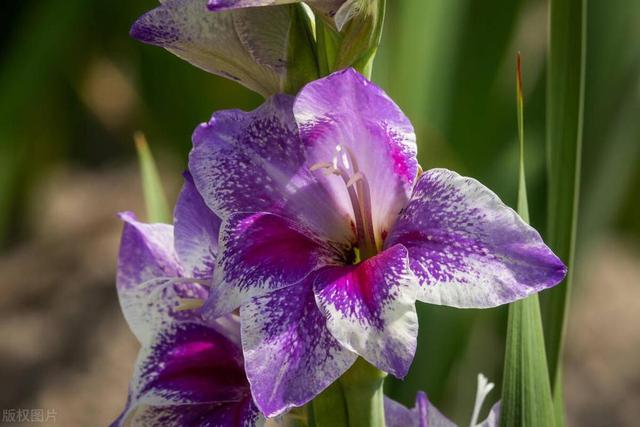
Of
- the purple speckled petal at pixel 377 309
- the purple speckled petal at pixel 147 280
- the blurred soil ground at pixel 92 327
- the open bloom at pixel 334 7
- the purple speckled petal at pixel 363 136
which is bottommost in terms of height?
the blurred soil ground at pixel 92 327

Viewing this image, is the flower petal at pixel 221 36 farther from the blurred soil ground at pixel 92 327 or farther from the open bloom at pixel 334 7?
the blurred soil ground at pixel 92 327

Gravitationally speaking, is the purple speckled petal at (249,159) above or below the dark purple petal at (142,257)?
above

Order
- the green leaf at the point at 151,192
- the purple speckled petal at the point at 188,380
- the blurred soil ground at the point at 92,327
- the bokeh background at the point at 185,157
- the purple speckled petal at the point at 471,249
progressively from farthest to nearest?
the blurred soil ground at the point at 92,327, the bokeh background at the point at 185,157, the green leaf at the point at 151,192, the purple speckled petal at the point at 188,380, the purple speckled petal at the point at 471,249

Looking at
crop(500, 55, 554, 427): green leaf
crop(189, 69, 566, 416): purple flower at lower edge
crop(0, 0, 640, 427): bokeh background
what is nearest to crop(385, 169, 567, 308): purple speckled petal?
crop(189, 69, 566, 416): purple flower at lower edge

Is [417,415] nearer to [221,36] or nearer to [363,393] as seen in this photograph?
[363,393]

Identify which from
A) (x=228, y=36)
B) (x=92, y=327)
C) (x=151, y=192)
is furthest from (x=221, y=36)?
(x=92, y=327)

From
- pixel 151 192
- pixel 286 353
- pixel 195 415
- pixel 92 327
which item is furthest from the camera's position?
pixel 92 327

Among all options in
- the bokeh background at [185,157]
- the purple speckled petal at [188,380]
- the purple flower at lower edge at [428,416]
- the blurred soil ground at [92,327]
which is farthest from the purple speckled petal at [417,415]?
the blurred soil ground at [92,327]
